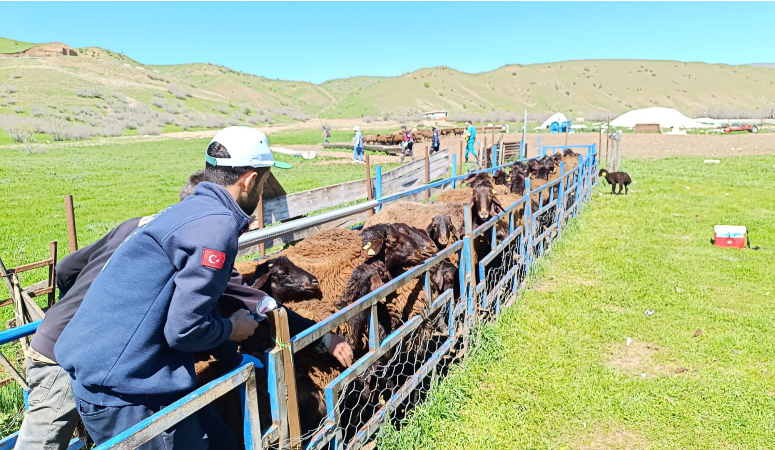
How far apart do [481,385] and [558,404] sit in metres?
0.69

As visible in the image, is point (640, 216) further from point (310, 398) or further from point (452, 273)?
point (310, 398)

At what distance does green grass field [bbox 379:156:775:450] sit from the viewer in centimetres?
392

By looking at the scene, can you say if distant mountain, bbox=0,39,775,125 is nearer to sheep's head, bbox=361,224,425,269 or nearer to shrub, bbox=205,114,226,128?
shrub, bbox=205,114,226,128

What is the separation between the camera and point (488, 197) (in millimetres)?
7113

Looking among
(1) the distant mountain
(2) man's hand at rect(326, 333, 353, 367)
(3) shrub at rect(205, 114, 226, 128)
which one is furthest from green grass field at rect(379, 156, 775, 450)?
(1) the distant mountain

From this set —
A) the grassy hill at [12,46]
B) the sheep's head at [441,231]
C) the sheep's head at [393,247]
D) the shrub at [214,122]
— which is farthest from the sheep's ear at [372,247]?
the grassy hill at [12,46]

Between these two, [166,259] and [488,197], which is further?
[488,197]

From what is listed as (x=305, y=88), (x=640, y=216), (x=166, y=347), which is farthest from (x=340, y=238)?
(x=305, y=88)

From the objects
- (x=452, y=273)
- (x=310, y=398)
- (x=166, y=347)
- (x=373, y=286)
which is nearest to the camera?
(x=166, y=347)

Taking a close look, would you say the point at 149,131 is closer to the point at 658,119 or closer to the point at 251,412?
the point at 251,412

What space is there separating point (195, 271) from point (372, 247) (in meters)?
2.61

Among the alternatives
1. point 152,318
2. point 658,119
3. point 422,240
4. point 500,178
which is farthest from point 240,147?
point 658,119

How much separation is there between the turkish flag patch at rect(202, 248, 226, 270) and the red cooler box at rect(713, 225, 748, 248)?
991 cm

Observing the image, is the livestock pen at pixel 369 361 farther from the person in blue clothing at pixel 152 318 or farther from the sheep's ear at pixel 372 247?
the sheep's ear at pixel 372 247
